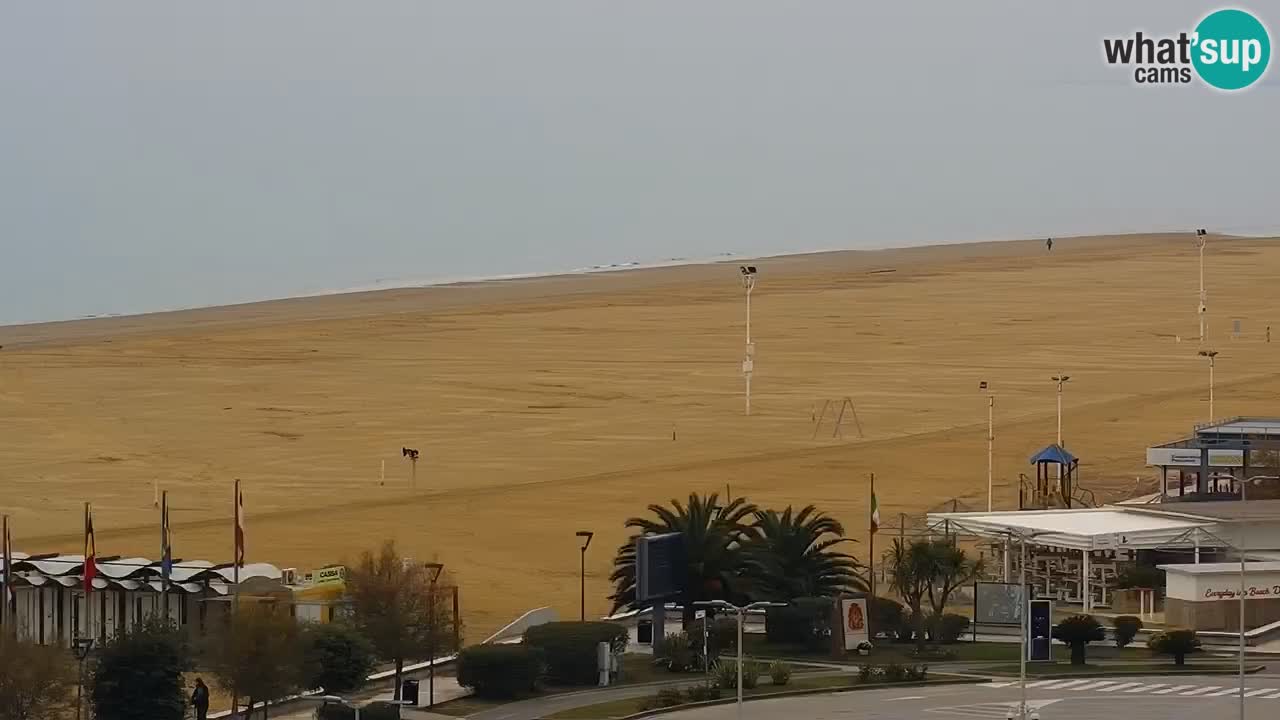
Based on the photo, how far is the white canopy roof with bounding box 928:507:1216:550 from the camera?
6334 centimetres

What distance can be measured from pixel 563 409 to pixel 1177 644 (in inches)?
1981

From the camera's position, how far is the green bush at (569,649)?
2084 inches

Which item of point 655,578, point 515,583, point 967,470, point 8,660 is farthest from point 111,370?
point 8,660

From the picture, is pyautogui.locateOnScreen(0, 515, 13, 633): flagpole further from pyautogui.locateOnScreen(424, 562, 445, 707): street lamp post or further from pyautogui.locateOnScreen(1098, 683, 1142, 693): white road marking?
pyautogui.locateOnScreen(1098, 683, 1142, 693): white road marking

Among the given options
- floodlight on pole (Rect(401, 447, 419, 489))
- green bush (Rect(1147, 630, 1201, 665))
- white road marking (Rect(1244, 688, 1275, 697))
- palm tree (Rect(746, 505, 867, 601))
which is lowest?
white road marking (Rect(1244, 688, 1275, 697))

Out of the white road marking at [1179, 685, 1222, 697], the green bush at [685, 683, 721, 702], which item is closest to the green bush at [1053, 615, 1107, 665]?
the white road marking at [1179, 685, 1222, 697]

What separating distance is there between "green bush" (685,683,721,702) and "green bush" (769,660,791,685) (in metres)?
1.74

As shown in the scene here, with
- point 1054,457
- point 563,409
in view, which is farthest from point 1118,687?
point 563,409

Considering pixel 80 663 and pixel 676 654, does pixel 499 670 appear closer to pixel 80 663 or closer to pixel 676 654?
pixel 676 654

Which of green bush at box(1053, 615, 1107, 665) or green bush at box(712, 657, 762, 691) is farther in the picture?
green bush at box(1053, 615, 1107, 665)

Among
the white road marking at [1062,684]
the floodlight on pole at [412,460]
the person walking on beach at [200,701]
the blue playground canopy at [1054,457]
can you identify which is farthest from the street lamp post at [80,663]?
the blue playground canopy at [1054,457]

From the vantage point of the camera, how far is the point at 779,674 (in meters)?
52.5

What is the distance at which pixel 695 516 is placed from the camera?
59.4m

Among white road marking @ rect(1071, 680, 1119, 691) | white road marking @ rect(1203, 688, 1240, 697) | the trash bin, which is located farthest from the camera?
white road marking @ rect(1071, 680, 1119, 691)
